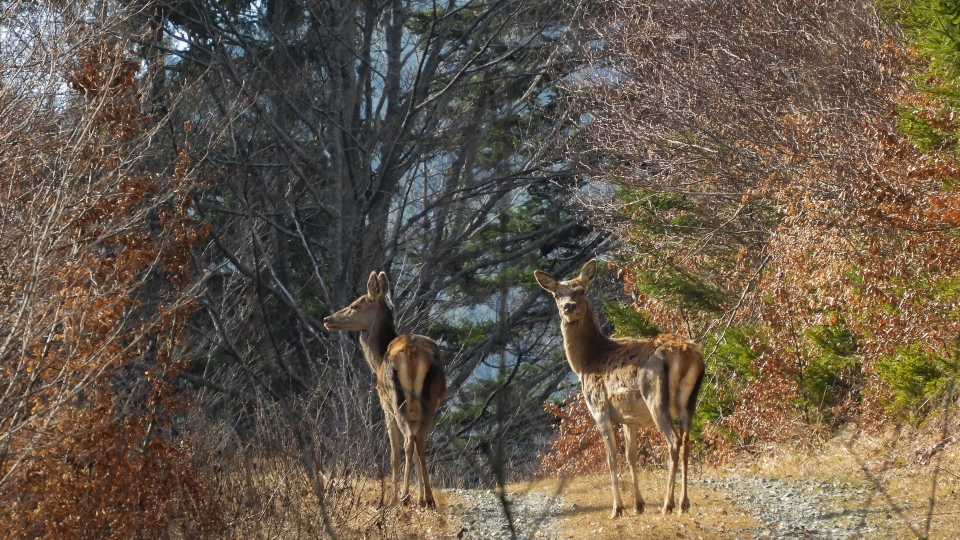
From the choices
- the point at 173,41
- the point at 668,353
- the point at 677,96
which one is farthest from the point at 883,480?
the point at 173,41

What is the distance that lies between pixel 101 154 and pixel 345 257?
1357cm

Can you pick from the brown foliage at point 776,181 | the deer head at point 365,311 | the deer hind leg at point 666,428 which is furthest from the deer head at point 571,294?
the brown foliage at point 776,181

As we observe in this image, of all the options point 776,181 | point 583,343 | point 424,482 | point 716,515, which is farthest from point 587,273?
point 776,181

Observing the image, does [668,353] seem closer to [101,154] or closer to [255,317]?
[101,154]

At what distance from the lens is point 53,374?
31.8ft

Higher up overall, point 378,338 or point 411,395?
point 378,338

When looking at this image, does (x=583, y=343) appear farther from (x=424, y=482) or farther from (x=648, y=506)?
(x=424, y=482)

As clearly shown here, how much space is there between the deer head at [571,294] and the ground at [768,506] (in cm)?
185

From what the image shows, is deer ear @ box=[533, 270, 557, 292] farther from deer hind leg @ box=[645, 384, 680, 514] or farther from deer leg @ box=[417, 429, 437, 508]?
deer hind leg @ box=[645, 384, 680, 514]

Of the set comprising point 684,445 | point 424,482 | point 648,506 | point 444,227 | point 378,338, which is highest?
point 444,227

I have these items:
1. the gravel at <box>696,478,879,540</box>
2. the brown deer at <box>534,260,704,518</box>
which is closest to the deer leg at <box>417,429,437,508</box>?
the brown deer at <box>534,260,704,518</box>

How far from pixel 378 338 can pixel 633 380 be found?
3.90m

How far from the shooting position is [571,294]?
12.7m

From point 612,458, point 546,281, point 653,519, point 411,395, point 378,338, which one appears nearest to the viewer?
point 653,519
